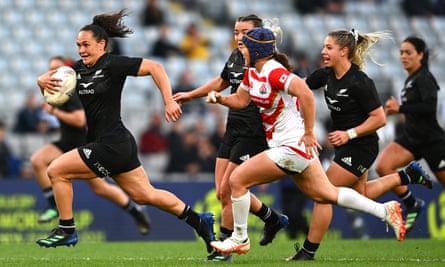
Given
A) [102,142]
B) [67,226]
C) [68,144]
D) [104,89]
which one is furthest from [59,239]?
[68,144]

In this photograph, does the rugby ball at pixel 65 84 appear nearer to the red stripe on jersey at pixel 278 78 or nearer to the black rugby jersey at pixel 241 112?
the black rugby jersey at pixel 241 112

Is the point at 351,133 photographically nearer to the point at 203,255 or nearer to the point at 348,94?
the point at 348,94

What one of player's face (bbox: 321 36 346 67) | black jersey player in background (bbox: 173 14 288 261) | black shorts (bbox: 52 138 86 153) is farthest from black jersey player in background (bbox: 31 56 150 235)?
player's face (bbox: 321 36 346 67)

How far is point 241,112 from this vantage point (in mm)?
10266

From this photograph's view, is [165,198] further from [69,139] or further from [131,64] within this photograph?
[69,139]

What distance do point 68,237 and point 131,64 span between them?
5.62 feet

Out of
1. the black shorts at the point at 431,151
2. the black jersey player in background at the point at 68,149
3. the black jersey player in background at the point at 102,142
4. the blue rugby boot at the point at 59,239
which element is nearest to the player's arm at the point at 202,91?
the black jersey player in background at the point at 102,142

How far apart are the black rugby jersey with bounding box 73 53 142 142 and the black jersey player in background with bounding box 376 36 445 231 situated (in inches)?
150

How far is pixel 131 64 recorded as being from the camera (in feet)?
31.1

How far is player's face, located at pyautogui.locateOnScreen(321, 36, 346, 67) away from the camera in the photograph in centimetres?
995

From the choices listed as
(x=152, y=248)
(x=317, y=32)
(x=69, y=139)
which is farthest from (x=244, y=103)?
(x=317, y=32)

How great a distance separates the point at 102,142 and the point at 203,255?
79.6 inches

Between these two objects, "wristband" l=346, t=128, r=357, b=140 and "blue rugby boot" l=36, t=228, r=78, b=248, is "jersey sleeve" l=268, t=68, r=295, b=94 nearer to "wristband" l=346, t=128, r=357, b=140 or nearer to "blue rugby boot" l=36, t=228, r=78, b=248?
"wristband" l=346, t=128, r=357, b=140

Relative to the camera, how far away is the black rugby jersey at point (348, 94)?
9.88 m
